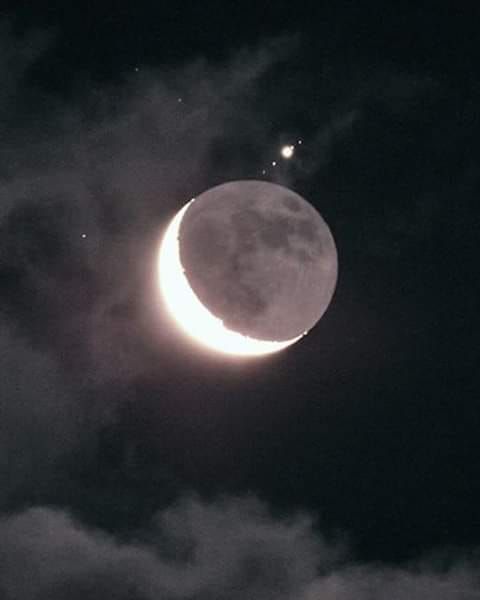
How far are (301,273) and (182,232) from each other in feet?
15.1

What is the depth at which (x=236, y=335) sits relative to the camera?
32.2 m

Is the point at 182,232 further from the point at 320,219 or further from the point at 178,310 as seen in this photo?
the point at 320,219

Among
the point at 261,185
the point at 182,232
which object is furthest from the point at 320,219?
the point at 182,232

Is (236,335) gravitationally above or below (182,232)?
below

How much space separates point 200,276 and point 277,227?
339 centimetres

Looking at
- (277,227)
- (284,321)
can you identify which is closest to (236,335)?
(284,321)

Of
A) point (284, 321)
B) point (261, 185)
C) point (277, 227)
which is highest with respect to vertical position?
point (261, 185)

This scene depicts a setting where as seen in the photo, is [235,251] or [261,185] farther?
[261,185]

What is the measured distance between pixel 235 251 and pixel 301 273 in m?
2.75

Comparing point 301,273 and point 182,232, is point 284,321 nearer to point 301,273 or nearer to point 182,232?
point 301,273

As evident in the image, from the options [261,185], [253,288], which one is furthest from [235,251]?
[261,185]

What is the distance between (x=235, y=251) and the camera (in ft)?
102

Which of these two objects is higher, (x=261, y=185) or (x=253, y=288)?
(x=261, y=185)

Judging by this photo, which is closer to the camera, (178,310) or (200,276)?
(200,276)
